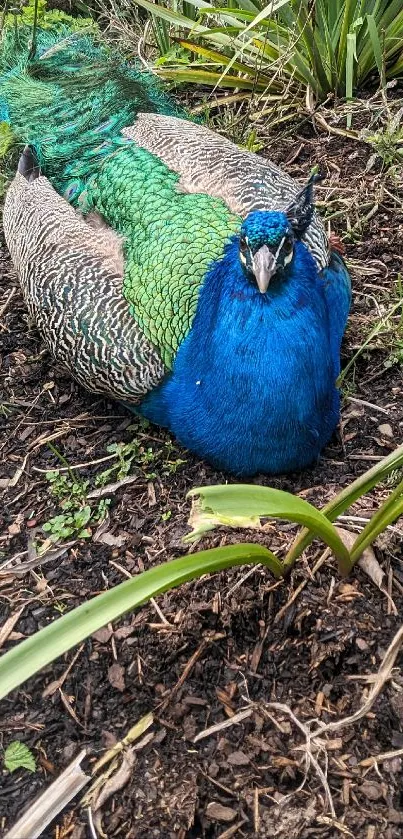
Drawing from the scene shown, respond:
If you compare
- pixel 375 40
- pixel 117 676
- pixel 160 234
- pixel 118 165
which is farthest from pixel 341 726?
pixel 375 40

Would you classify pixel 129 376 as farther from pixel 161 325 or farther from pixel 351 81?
A: pixel 351 81

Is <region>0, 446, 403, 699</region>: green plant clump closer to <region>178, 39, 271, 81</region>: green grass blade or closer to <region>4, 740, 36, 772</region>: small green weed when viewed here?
<region>4, 740, 36, 772</region>: small green weed

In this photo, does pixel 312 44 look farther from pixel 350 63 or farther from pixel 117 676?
pixel 117 676

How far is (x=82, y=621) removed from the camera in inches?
66.3

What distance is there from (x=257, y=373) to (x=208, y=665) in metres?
0.88

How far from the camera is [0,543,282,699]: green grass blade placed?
1.63m

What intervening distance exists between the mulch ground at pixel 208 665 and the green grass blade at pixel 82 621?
0.57 meters

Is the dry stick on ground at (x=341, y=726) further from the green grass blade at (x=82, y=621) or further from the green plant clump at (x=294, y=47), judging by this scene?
the green plant clump at (x=294, y=47)

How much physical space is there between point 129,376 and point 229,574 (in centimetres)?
87

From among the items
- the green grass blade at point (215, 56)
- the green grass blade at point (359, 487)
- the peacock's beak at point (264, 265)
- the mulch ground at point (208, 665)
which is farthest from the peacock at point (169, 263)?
the green grass blade at point (215, 56)

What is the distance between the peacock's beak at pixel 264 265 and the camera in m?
2.37

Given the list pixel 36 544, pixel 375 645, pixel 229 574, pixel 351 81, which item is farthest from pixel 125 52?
pixel 375 645

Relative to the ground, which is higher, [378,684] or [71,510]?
[378,684]

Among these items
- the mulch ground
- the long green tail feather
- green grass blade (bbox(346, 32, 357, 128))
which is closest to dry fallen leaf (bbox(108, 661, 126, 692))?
the mulch ground
